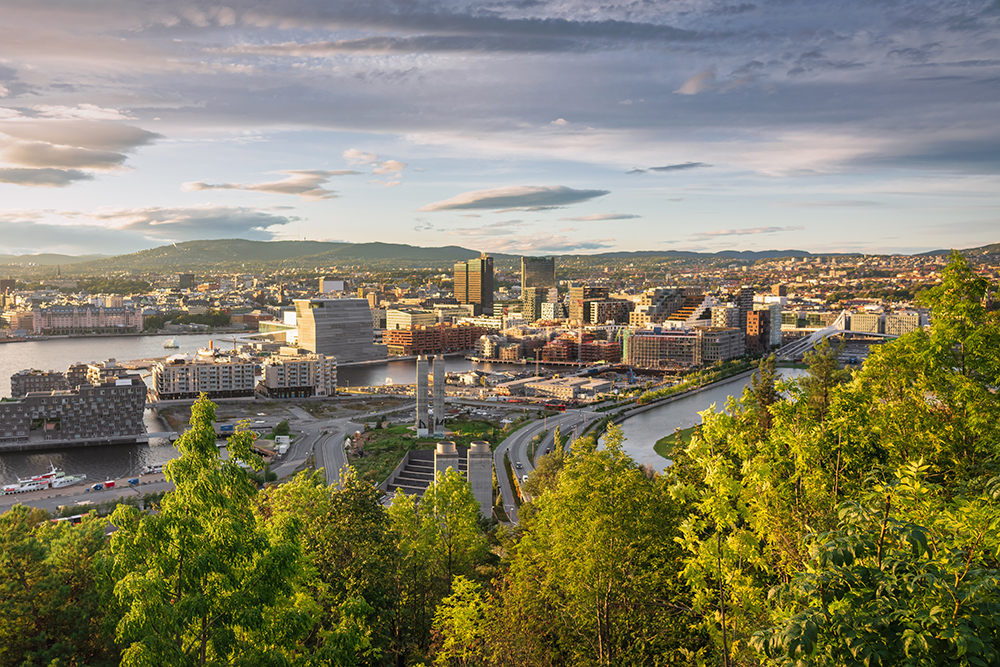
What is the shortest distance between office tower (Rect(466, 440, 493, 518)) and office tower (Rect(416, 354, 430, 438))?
9.02 meters

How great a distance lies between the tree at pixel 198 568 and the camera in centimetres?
313

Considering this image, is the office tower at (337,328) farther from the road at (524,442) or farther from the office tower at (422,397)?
the office tower at (422,397)

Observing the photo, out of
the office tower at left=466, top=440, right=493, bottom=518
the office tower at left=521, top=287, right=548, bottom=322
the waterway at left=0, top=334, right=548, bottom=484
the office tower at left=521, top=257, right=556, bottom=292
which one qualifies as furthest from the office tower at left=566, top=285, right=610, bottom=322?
the office tower at left=466, top=440, right=493, bottom=518

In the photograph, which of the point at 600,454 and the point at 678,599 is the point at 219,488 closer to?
the point at 600,454

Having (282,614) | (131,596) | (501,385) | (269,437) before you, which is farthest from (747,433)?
(501,385)

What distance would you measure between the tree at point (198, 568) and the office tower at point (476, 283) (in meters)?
79.3

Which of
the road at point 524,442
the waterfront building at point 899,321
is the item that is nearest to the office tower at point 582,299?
the waterfront building at point 899,321

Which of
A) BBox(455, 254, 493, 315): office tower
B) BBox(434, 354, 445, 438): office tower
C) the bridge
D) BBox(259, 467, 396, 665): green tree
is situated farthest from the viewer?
BBox(455, 254, 493, 315): office tower

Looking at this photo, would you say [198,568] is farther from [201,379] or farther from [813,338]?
[813,338]

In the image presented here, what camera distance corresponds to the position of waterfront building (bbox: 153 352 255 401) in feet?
110

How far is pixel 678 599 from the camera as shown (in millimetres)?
4938

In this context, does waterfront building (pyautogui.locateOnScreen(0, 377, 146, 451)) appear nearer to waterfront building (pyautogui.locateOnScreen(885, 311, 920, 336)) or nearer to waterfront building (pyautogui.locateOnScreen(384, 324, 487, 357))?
waterfront building (pyautogui.locateOnScreen(384, 324, 487, 357))

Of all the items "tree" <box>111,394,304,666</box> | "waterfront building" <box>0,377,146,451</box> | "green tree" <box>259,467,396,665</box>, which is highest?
"tree" <box>111,394,304,666</box>

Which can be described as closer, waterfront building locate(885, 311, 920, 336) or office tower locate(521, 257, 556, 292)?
waterfront building locate(885, 311, 920, 336)
